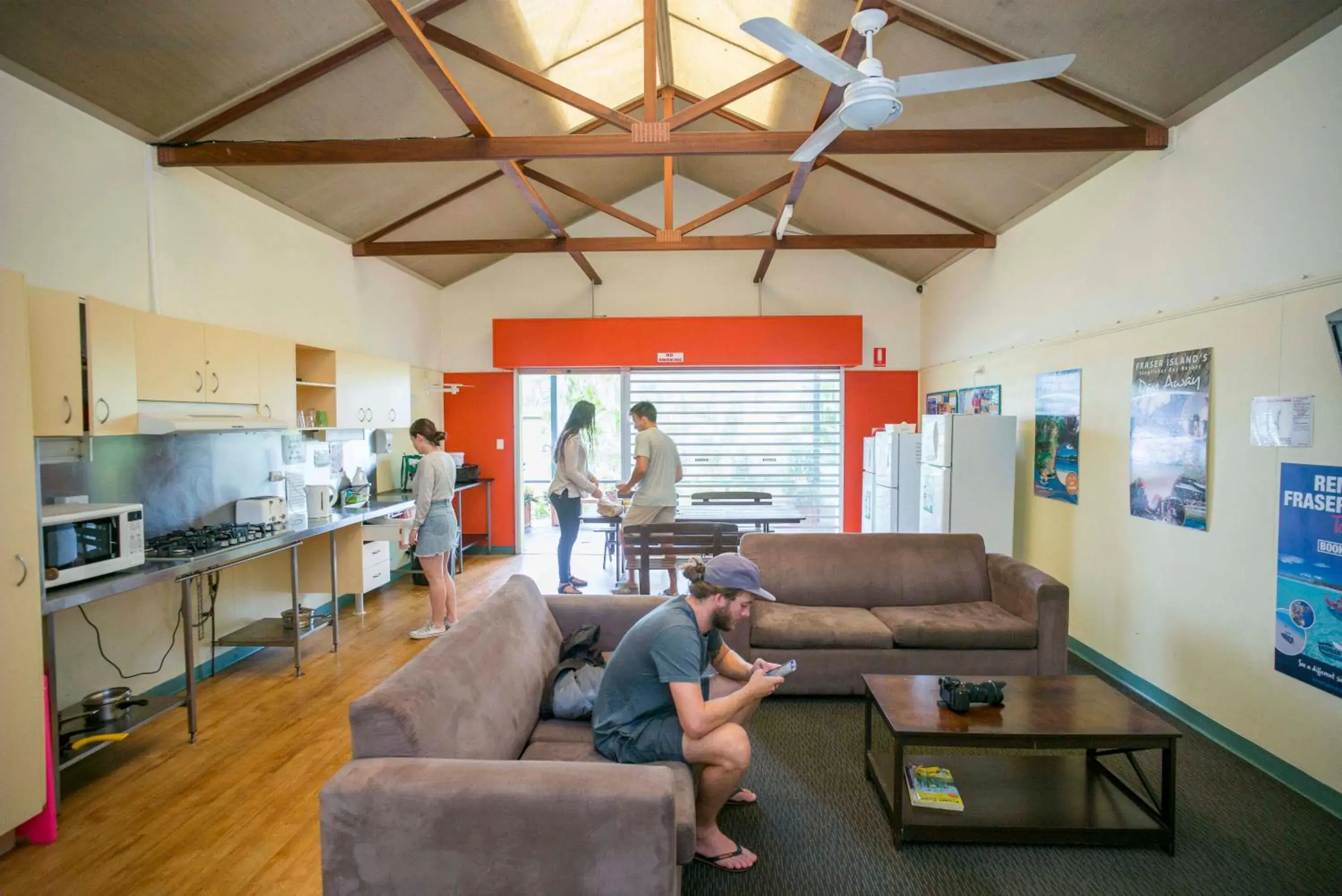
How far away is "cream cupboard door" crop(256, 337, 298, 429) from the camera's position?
161 inches

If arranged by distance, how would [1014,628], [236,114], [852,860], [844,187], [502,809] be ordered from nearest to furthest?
Answer: [502,809], [852,860], [1014,628], [236,114], [844,187]

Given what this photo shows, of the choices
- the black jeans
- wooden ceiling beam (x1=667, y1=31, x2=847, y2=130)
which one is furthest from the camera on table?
the black jeans

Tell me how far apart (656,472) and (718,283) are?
340cm

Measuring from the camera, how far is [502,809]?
5.37ft

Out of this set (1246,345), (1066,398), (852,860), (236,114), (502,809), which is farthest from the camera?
(1066,398)

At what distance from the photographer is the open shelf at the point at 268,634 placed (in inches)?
161

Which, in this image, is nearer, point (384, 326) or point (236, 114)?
point (236, 114)

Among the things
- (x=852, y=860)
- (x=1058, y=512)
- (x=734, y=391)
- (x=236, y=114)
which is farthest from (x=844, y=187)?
(x=852, y=860)

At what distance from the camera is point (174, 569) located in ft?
10.3

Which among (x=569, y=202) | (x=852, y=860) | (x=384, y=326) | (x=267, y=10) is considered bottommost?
(x=852, y=860)

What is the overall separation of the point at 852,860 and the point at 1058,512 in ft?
11.0

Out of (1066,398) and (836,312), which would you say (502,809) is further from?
(836,312)

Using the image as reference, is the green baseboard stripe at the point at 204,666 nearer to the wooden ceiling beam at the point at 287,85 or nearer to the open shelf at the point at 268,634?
the open shelf at the point at 268,634

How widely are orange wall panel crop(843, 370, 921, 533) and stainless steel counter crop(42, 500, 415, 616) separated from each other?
5438 millimetres
